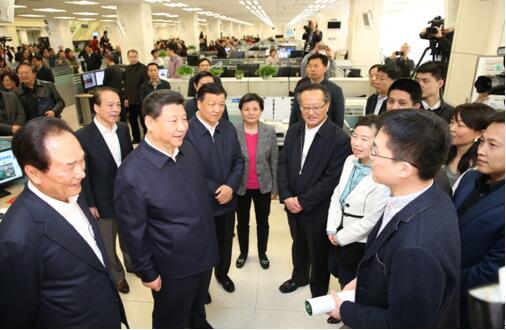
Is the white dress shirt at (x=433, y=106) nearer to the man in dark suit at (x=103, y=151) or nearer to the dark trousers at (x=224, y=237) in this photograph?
the dark trousers at (x=224, y=237)

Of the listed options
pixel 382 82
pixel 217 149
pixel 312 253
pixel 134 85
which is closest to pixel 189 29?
pixel 134 85

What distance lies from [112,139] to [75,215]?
1.11 meters

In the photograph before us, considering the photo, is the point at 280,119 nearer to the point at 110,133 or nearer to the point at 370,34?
the point at 110,133

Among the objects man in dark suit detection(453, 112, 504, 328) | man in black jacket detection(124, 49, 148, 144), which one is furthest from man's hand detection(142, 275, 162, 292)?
man in black jacket detection(124, 49, 148, 144)

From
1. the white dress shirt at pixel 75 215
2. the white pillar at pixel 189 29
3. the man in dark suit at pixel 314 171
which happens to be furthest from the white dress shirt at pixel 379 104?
the white pillar at pixel 189 29

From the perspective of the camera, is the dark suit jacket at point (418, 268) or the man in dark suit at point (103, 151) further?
the man in dark suit at point (103, 151)

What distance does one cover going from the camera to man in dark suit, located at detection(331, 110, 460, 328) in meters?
0.92

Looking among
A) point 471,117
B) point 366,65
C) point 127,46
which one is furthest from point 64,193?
point 127,46

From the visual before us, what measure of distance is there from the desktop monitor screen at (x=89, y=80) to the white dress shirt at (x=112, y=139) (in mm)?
5571

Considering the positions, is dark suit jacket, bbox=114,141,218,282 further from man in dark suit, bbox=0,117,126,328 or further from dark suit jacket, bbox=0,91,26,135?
dark suit jacket, bbox=0,91,26,135

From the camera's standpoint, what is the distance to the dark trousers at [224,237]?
2.32m

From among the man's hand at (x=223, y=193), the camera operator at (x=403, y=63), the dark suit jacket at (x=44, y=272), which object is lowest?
the man's hand at (x=223, y=193)

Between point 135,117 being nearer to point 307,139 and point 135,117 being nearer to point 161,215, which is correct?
point 307,139

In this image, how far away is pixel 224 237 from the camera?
238 cm
